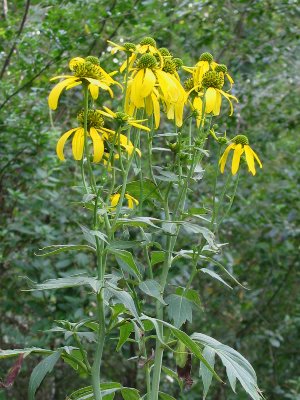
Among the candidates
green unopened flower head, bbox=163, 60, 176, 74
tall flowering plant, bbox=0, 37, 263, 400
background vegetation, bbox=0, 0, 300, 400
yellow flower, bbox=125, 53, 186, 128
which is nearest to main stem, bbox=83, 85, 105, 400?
tall flowering plant, bbox=0, 37, 263, 400

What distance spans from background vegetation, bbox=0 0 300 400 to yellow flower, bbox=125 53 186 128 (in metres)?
1.61

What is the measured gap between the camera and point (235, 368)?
148cm

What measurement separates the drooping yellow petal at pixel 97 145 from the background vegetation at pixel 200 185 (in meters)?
1.60

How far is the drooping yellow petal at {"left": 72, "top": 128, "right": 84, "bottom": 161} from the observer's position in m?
1.47

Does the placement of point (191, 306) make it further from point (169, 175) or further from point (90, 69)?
point (90, 69)

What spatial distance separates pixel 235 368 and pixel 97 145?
524 millimetres

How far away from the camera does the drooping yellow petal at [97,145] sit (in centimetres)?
142

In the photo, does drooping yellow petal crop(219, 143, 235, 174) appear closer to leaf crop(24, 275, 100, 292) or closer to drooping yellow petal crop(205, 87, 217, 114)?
drooping yellow petal crop(205, 87, 217, 114)

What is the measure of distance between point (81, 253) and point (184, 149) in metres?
1.57

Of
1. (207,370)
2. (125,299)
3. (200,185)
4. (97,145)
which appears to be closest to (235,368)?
(207,370)

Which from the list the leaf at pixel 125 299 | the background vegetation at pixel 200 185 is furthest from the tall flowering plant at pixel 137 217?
the background vegetation at pixel 200 185

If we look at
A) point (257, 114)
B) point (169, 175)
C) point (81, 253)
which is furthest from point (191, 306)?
point (257, 114)

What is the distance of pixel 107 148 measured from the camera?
1.53m

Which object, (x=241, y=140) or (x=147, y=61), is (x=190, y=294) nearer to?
(x=241, y=140)
